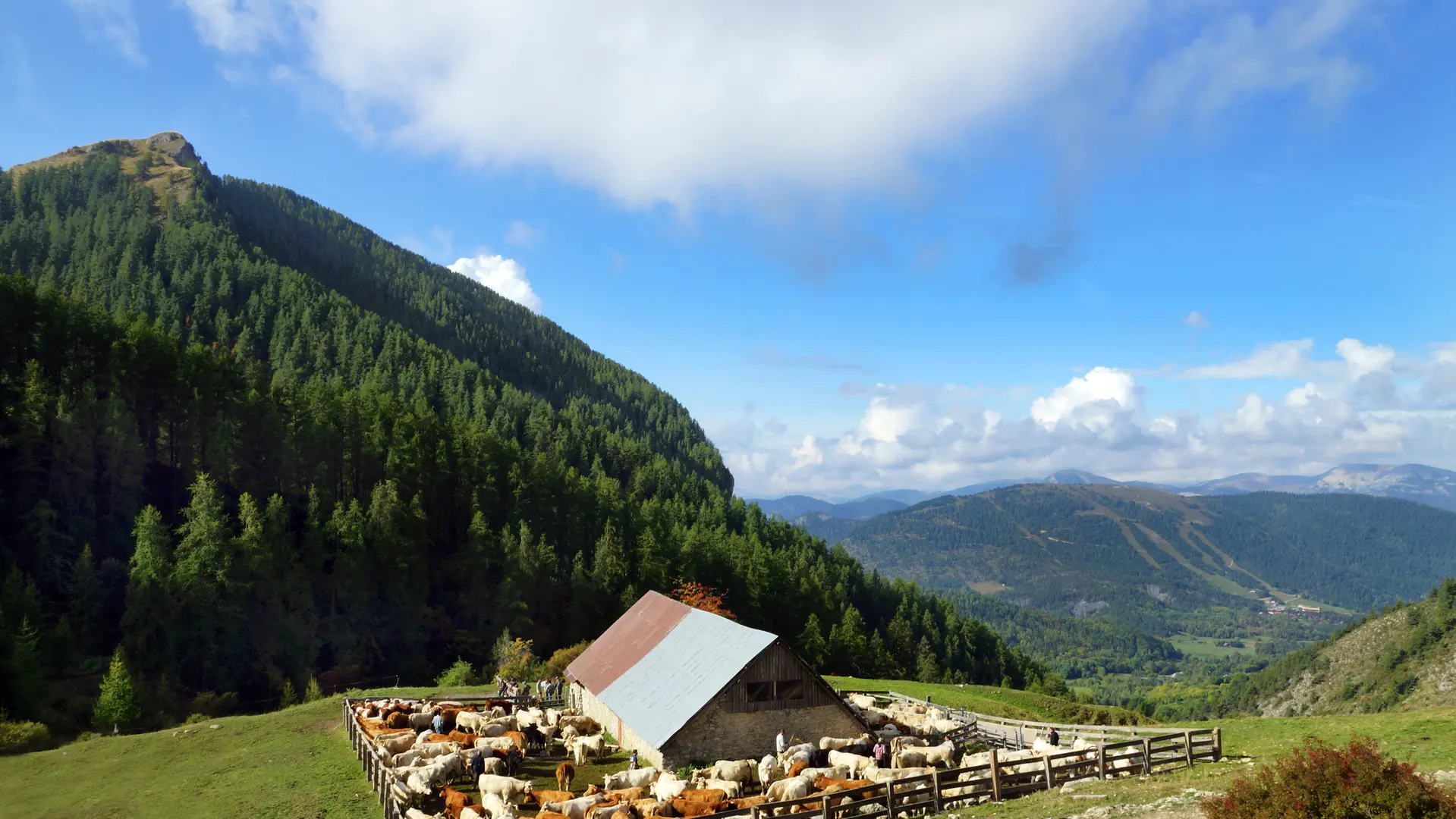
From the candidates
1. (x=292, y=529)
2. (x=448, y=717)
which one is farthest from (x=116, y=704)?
(x=292, y=529)

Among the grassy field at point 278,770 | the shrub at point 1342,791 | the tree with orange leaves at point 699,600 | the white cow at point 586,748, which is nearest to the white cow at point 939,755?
the grassy field at point 278,770

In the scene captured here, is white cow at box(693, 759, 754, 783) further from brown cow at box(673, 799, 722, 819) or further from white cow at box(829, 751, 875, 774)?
white cow at box(829, 751, 875, 774)

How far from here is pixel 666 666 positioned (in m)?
37.8

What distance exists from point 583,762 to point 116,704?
32.6m

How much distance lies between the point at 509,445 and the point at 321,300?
8173 cm

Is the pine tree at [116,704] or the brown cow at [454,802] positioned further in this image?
the pine tree at [116,704]

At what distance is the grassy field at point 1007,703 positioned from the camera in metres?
51.5

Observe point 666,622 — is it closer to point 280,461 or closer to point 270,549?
point 270,549

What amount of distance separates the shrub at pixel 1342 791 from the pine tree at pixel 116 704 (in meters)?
55.4

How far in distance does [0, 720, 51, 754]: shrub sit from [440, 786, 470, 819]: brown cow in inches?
1065

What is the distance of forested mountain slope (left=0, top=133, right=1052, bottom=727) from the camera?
189ft

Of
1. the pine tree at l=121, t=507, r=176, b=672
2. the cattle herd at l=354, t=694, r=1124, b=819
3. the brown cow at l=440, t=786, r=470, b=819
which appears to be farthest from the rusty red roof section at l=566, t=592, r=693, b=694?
the pine tree at l=121, t=507, r=176, b=672

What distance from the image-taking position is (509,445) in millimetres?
102188

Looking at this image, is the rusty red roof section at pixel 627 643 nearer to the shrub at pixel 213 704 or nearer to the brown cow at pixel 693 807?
the brown cow at pixel 693 807
